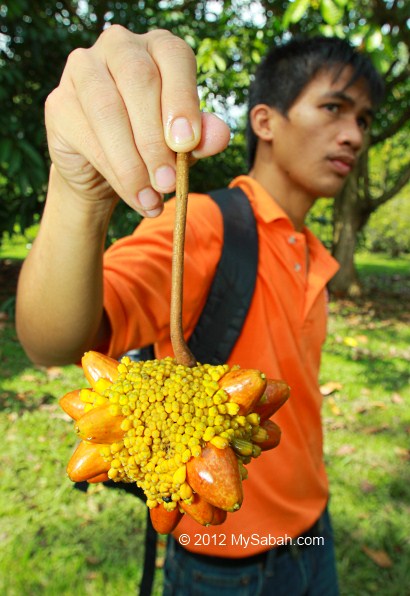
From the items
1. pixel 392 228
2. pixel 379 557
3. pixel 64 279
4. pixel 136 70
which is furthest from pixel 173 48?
pixel 392 228

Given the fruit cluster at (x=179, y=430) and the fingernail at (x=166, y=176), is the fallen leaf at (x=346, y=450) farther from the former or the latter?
the fingernail at (x=166, y=176)

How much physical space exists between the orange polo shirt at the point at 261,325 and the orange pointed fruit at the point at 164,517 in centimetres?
54

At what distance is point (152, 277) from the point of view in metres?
1.38

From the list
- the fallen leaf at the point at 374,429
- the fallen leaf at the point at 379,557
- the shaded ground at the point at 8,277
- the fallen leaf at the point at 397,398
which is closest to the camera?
the fallen leaf at the point at 379,557

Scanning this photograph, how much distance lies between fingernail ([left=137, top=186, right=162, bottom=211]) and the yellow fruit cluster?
0.30 meters

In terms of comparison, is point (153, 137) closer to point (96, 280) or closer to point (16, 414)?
point (96, 280)

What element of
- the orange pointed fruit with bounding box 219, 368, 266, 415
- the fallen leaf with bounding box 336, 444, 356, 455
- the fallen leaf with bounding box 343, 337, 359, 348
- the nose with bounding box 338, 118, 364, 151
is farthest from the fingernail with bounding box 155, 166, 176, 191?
the fallen leaf with bounding box 343, 337, 359, 348

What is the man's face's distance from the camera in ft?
6.57

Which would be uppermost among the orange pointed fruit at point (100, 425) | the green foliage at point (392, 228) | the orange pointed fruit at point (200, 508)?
the orange pointed fruit at point (100, 425)

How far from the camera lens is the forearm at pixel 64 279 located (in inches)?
42.0

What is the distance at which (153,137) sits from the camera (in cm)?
85

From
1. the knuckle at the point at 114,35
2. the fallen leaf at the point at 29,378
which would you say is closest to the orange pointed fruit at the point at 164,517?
→ the knuckle at the point at 114,35

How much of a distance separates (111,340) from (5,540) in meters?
2.29

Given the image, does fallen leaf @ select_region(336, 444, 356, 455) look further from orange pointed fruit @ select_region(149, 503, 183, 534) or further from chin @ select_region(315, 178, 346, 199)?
orange pointed fruit @ select_region(149, 503, 183, 534)
